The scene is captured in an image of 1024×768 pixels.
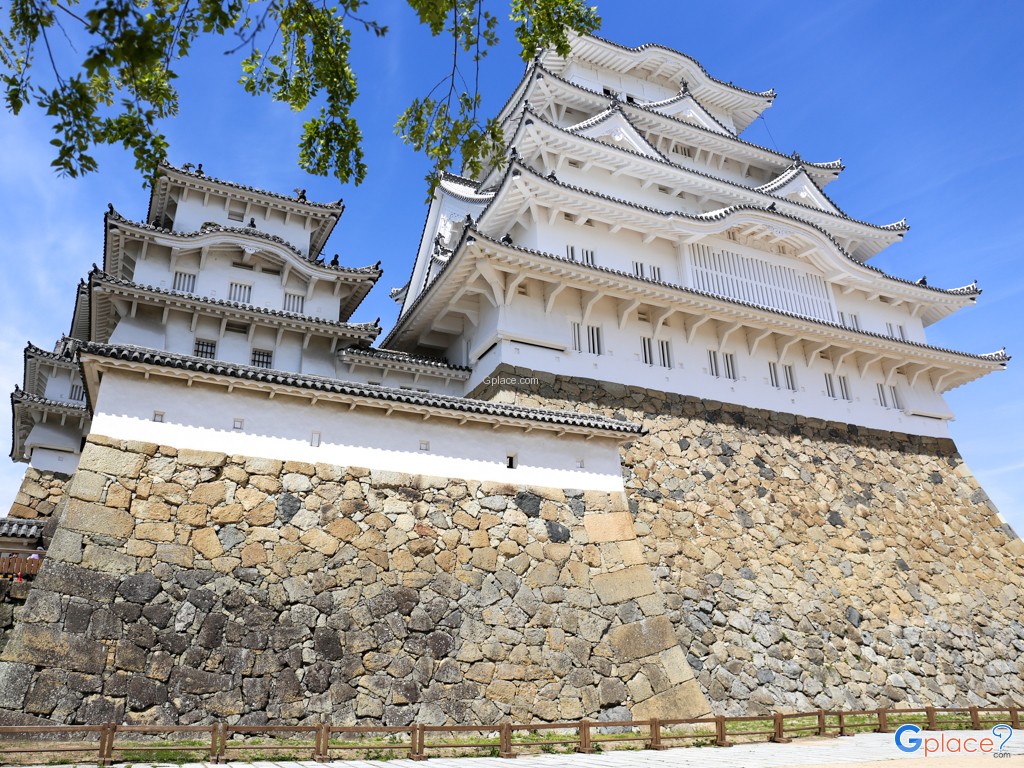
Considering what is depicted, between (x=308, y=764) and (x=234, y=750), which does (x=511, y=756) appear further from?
(x=234, y=750)

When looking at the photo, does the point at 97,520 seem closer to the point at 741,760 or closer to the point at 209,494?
the point at 209,494

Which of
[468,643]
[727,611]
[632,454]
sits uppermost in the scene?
[632,454]

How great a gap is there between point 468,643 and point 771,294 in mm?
14291

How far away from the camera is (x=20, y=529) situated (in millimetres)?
11320

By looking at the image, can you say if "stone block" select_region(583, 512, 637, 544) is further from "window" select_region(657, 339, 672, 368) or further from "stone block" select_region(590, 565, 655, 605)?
"window" select_region(657, 339, 672, 368)

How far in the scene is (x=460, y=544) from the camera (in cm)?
1156

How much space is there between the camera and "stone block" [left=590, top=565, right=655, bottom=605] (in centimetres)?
1206

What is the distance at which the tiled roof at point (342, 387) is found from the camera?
10.3 meters

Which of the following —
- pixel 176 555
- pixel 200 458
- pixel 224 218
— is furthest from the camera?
pixel 224 218

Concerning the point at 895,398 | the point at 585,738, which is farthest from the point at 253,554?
the point at 895,398

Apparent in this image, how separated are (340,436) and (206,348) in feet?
23.2

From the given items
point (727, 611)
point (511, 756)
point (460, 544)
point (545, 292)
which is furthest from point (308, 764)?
point (545, 292)

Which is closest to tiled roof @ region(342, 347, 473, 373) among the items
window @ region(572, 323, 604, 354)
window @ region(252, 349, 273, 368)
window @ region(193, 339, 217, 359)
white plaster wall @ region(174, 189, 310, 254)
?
window @ region(252, 349, 273, 368)

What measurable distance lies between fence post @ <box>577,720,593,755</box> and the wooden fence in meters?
0.01
